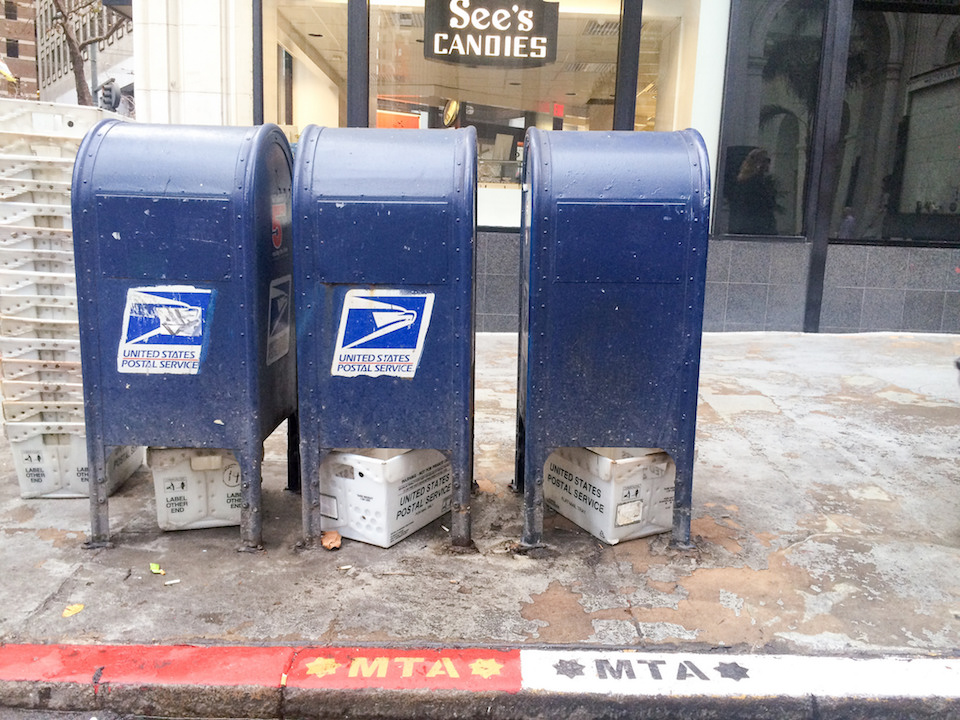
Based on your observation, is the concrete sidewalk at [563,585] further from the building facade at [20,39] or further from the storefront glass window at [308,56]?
the building facade at [20,39]

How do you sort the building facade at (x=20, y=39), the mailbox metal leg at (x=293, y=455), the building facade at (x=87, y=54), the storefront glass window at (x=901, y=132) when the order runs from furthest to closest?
the building facade at (x=20, y=39)
the building facade at (x=87, y=54)
the storefront glass window at (x=901, y=132)
the mailbox metal leg at (x=293, y=455)

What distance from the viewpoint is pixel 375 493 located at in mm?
3795

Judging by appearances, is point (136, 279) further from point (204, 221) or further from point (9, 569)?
point (9, 569)

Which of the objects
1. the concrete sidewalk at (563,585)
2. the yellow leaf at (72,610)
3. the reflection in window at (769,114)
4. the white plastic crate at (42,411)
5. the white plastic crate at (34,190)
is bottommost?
the yellow leaf at (72,610)

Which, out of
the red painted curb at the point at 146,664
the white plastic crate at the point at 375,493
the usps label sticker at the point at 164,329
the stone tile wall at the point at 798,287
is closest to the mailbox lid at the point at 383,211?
the usps label sticker at the point at 164,329

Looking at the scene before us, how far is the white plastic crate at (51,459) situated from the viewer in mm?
4297

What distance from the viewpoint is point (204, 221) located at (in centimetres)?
352

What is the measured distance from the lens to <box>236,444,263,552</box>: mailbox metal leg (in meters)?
3.73

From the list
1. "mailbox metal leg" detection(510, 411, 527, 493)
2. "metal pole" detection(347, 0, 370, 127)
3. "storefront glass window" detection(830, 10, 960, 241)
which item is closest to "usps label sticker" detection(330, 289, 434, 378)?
"mailbox metal leg" detection(510, 411, 527, 493)

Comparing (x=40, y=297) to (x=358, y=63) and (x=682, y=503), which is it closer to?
(x=682, y=503)

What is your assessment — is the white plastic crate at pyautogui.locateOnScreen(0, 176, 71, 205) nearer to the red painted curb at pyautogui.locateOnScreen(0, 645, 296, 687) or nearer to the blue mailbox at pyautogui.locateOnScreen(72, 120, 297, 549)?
the blue mailbox at pyautogui.locateOnScreen(72, 120, 297, 549)

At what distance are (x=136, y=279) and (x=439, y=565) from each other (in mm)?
1844

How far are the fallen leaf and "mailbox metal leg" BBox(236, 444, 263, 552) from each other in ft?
0.95

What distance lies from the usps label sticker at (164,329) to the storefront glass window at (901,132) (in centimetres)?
760
